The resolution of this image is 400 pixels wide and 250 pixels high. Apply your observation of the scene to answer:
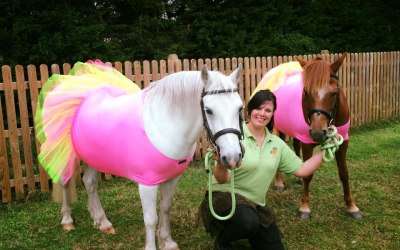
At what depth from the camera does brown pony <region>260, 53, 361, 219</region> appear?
11.4 feet

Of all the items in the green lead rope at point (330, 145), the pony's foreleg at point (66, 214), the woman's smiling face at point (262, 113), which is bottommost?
the pony's foreleg at point (66, 214)

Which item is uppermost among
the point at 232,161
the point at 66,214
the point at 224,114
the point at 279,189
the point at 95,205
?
the point at 224,114

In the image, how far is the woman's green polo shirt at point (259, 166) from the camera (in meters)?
3.15

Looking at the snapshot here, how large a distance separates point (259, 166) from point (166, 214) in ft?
3.20

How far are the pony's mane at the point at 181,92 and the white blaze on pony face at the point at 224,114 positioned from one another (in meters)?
0.06

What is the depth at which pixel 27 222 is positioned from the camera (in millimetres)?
4332

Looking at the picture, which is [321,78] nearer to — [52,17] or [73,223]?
[73,223]

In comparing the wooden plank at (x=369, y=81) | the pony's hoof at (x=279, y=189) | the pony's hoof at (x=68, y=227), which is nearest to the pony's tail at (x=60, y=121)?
the pony's hoof at (x=68, y=227)

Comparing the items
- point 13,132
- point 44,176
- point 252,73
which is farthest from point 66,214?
point 252,73

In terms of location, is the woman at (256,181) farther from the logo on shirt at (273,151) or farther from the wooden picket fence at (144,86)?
the wooden picket fence at (144,86)

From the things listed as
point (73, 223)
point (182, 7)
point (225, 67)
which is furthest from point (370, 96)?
point (73, 223)

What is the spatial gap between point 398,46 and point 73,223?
12.5 m

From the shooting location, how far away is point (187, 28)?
9.55 metres

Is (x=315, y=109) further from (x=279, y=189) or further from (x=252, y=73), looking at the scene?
(x=252, y=73)
